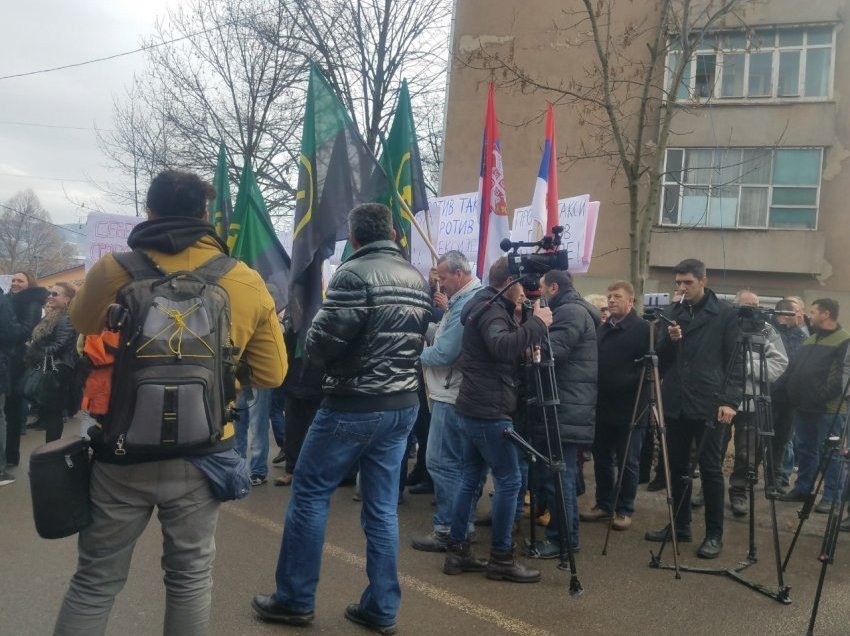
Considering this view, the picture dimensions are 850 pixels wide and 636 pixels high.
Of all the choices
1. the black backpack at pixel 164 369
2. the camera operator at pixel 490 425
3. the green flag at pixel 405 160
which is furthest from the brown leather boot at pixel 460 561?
the green flag at pixel 405 160

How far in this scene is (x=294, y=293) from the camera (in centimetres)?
539

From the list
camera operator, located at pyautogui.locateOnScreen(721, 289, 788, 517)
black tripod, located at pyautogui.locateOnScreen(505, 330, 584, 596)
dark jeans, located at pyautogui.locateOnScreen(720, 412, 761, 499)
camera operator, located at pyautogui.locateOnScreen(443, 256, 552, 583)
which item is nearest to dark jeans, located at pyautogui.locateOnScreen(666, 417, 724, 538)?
camera operator, located at pyautogui.locateOnScreen(721, 289, 788, 517)

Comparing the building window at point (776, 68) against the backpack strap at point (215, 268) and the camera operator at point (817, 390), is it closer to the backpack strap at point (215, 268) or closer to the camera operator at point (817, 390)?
the camera operator at point (817, 390)

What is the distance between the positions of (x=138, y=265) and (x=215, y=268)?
0.26 m

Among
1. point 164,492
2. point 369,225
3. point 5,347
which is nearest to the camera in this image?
point 164,492

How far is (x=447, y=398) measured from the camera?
17.4 ft

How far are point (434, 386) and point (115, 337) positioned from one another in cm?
305

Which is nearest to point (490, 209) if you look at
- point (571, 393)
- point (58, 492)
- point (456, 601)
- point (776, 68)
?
point (571, 393)

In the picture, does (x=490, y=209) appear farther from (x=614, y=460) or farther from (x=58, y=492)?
(x=58, y=492)

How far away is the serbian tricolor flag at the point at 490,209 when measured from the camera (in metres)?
6.57

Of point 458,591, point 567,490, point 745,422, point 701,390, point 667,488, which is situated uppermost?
point 701,390

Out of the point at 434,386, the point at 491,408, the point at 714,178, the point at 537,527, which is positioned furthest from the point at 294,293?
the point at 714,178

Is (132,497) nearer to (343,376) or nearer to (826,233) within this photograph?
(343,376)

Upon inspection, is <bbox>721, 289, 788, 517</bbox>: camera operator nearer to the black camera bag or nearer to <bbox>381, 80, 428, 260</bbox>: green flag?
<bbox>381, 80, 428, 260</bbox>: green flag
